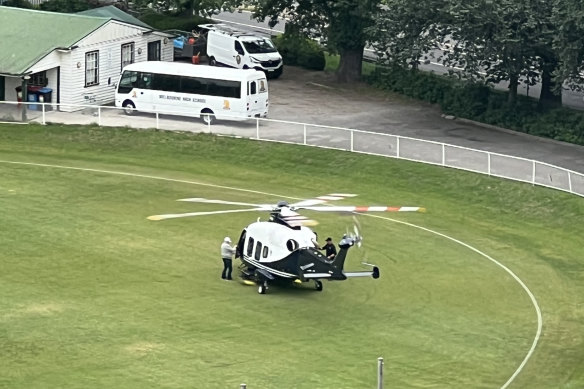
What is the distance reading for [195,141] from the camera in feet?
218

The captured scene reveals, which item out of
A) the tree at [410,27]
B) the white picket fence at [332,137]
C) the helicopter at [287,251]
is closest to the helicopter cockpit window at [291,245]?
the helicopter at [287,251]

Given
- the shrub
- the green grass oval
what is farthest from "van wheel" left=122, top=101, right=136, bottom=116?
the shrub

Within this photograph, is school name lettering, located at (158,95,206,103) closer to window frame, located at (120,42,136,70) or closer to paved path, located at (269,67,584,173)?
paved path, located at (269,67,584,173)

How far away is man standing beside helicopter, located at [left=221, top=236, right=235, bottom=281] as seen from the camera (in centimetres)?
4766

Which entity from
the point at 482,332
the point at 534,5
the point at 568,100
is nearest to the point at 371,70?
the point at 568,100

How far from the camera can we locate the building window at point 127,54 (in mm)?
76000

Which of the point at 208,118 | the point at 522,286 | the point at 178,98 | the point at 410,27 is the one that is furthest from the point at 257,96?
the point at 522,286

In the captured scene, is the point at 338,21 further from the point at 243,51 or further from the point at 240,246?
the point at 240,246

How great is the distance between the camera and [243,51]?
80562mm

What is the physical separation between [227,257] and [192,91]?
2350 cm

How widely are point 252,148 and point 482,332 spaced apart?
77.0 feet

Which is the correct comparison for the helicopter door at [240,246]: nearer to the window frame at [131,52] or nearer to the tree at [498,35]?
the tree at [498,35]

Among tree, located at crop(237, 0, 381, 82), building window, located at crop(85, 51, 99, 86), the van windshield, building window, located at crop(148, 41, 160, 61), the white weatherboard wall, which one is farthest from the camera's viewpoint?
the van windshield

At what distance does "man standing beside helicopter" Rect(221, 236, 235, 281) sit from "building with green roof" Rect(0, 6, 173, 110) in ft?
74.3
